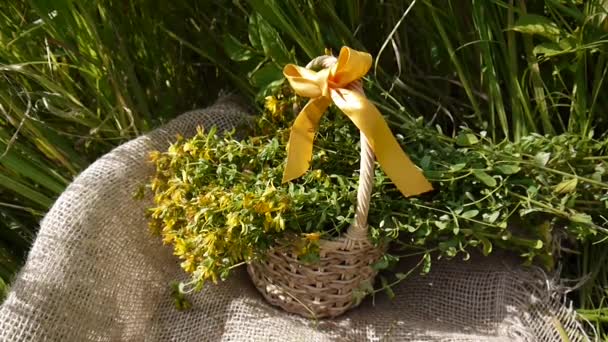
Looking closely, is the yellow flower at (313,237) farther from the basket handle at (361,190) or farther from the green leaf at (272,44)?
the green leaf at (272,44)

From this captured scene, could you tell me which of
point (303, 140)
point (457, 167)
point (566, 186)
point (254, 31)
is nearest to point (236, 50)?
point (254, 31)

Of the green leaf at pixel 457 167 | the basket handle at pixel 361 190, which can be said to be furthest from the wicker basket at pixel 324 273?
the green leaf at pixel 457 167

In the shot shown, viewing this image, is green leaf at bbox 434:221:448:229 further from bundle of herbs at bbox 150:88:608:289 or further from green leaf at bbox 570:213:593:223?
green leaf at bbox 570:213:593:223

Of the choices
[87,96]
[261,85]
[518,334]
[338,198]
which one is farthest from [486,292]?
[87,96]

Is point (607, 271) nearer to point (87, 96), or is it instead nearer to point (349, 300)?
point (349, 300)

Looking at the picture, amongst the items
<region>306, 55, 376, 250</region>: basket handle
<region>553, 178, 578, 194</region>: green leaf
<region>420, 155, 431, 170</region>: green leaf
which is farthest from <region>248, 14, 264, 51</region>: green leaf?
<region>553, 178, 578, 194</region>: green leaf

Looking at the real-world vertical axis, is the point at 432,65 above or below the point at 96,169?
below

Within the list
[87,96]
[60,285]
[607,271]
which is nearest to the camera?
[60,285]
